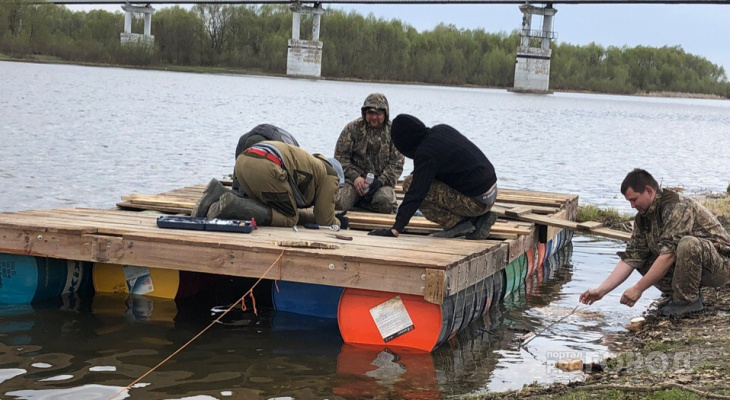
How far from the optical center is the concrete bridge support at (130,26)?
110 meters

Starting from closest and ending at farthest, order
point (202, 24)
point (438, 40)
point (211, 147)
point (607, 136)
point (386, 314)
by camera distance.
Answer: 1. point (386, 314)
2. point (211, 147)
3. point (607, 136)
4. point (202, 24)
5. point (438, 40)

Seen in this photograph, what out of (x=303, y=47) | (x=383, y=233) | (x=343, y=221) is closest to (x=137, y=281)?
(x=343, y=221)

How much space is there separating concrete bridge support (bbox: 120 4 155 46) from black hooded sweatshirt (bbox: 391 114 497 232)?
346 ft

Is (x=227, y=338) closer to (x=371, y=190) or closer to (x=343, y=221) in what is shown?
(x=343, y=221)

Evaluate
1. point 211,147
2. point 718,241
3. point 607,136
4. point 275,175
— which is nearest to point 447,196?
point 275,175

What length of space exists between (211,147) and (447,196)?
727 inches

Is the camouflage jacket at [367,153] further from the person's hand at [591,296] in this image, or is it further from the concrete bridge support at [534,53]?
the concrete bridge support at [534,53]

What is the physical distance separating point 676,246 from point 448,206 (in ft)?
6.13

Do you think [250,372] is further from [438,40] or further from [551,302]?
[438,40]

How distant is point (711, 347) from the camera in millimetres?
6281

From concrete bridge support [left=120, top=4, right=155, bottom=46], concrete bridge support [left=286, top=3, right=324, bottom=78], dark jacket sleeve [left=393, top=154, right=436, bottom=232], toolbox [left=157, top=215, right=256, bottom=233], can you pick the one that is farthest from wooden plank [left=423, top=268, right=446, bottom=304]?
concrete bridge support [left=120, top=4, right=155, bottom=46]

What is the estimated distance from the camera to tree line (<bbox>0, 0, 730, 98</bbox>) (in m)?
107

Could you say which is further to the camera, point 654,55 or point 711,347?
point 654,55

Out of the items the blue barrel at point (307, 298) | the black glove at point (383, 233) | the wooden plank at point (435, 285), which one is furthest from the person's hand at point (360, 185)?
the wooden plank at point (435, 285)
